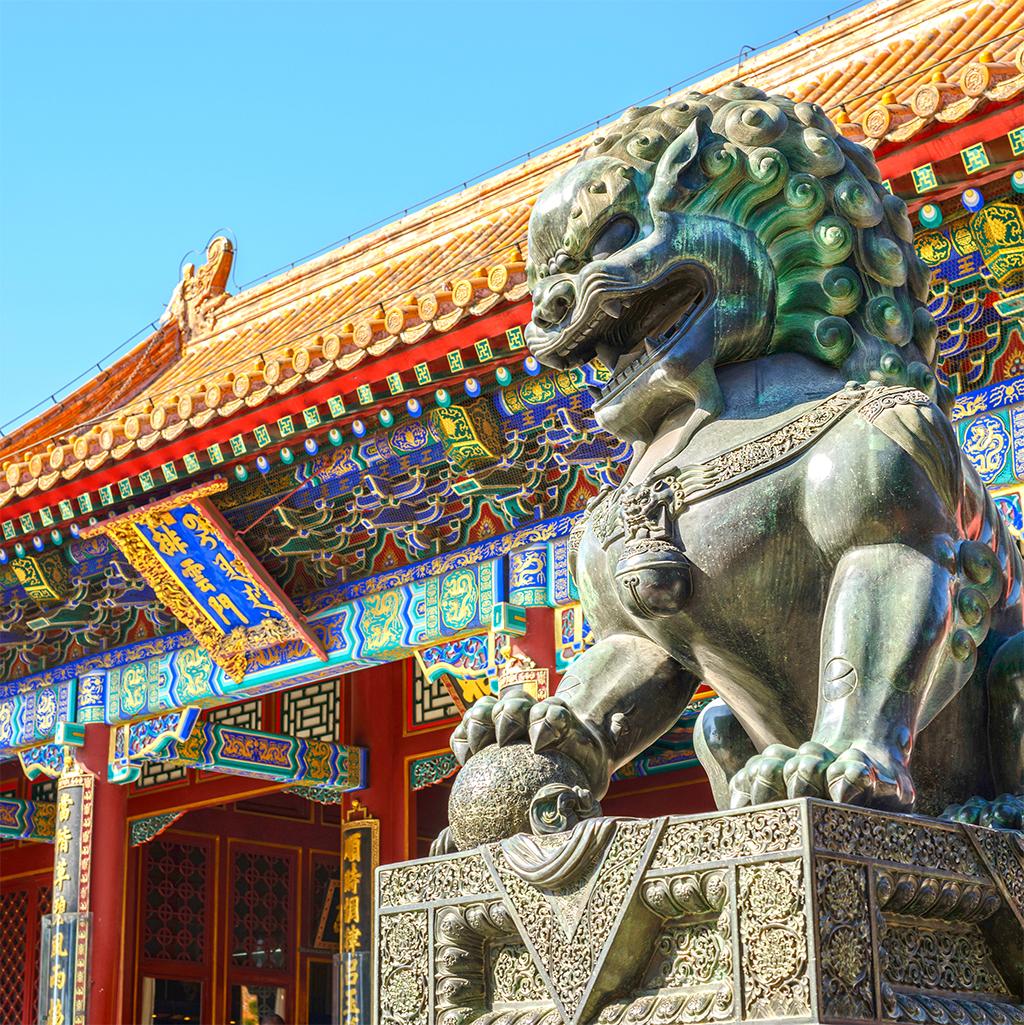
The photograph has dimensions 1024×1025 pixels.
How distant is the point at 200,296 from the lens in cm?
1082

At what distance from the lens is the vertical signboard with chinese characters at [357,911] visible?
862cm

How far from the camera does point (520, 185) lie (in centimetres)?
923

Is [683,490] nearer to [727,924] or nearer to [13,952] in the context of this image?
[727,924]

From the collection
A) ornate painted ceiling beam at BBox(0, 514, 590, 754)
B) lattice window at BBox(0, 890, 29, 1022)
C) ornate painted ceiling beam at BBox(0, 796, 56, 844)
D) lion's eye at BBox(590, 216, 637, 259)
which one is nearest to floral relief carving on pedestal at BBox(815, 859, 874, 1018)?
lion's eye at BBox(590, 216, 637, 259)

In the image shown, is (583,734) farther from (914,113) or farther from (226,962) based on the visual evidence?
(226,962)

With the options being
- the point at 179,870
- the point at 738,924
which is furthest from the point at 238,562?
the point at 738,924

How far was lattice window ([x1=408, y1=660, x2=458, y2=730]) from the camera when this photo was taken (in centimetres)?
906

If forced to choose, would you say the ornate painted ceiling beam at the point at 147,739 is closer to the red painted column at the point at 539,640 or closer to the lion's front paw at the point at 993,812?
the red painted column at the point at 539,640

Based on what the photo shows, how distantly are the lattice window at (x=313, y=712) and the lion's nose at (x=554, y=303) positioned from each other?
293 inches

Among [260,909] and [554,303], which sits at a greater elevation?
[260,909]

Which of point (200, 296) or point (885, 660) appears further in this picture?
point (200, 296)

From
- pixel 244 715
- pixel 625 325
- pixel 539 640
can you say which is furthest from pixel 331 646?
pixel 625 325

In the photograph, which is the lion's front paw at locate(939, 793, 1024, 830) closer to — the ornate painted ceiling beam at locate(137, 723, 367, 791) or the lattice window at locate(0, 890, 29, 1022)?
the ornate painted ceiling beam at locate(137, 723, 367, 791)

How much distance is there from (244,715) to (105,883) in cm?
163
